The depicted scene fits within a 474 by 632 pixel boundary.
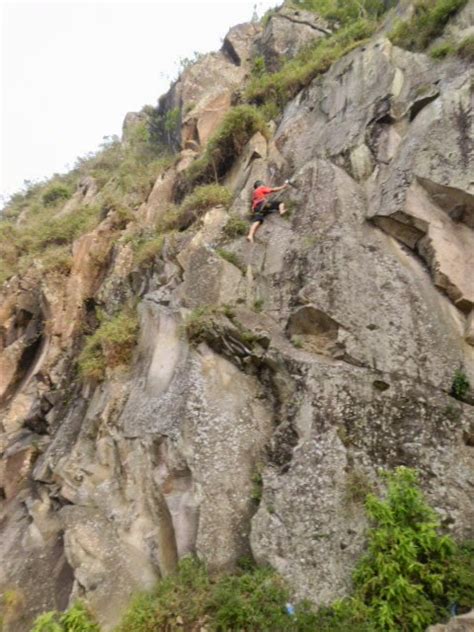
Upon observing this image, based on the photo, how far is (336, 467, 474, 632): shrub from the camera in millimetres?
5711

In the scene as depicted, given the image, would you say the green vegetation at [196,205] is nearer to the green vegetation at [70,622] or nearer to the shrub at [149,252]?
the shrub at [149,252]

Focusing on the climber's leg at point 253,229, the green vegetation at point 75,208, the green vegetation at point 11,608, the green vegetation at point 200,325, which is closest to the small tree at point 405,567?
the green vegetation at point 200,325

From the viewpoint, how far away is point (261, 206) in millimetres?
12195

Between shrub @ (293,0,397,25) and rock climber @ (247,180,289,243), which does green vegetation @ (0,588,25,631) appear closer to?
rock climber @ (247,180,289,243)

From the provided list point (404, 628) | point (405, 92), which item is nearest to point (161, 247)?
point (405, 92)

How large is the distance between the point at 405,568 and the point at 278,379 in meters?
3.79

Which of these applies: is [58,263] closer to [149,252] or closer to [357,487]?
A: [149,252]

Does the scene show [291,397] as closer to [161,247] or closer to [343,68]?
[161,247]

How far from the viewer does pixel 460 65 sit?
1225 cm

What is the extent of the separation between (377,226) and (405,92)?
482 cm

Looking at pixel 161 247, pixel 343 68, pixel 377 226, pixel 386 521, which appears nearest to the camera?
pixel 386 521

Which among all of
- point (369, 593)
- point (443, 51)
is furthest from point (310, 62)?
point (369, 593)

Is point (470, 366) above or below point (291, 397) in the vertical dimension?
below

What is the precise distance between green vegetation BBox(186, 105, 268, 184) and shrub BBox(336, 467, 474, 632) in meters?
12.3
